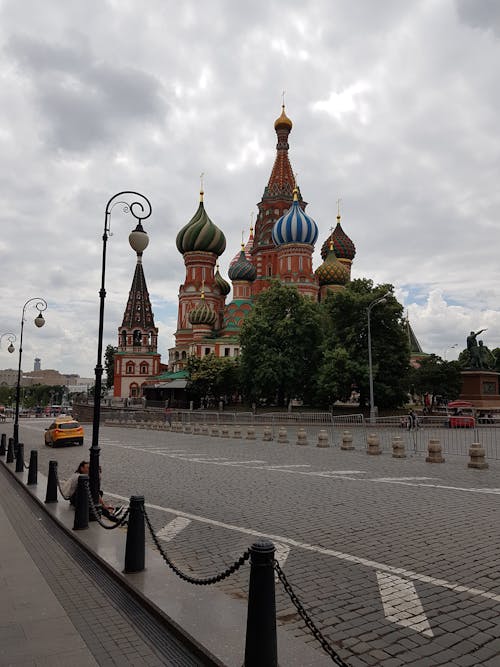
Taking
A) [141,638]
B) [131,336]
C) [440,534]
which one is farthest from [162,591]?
[131,336]

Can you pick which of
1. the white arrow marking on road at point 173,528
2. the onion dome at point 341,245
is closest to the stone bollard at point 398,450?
the white arrow marking on road at point 173,528

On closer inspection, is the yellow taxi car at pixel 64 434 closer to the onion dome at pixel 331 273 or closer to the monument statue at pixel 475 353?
the monument statue at pixel 475 353

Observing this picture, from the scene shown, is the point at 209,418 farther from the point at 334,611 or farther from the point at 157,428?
the point at 334,611

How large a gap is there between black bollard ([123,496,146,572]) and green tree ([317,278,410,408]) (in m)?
31.8

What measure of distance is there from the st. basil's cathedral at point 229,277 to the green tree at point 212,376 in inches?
406

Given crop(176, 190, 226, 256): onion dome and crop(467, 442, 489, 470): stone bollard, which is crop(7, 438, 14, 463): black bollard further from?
crop(176, 190, 226, 256): onion dome

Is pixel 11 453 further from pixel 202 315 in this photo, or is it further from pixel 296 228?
pixel 202 315

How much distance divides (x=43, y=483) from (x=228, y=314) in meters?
55.7

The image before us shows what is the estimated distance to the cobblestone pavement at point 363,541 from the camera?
4473mm

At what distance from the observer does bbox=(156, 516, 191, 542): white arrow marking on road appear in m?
7.78

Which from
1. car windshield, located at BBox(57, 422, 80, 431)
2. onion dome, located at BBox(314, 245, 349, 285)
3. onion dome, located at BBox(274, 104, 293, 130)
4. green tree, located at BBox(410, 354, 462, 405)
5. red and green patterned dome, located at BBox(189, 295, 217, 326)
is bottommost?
car windshield, located at BBox(57, 422, 80, 431)

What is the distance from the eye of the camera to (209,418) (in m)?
37.7

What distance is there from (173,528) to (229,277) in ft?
213

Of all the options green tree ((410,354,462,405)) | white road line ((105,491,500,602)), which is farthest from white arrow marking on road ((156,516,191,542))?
green tree ((410,354,462,405))
